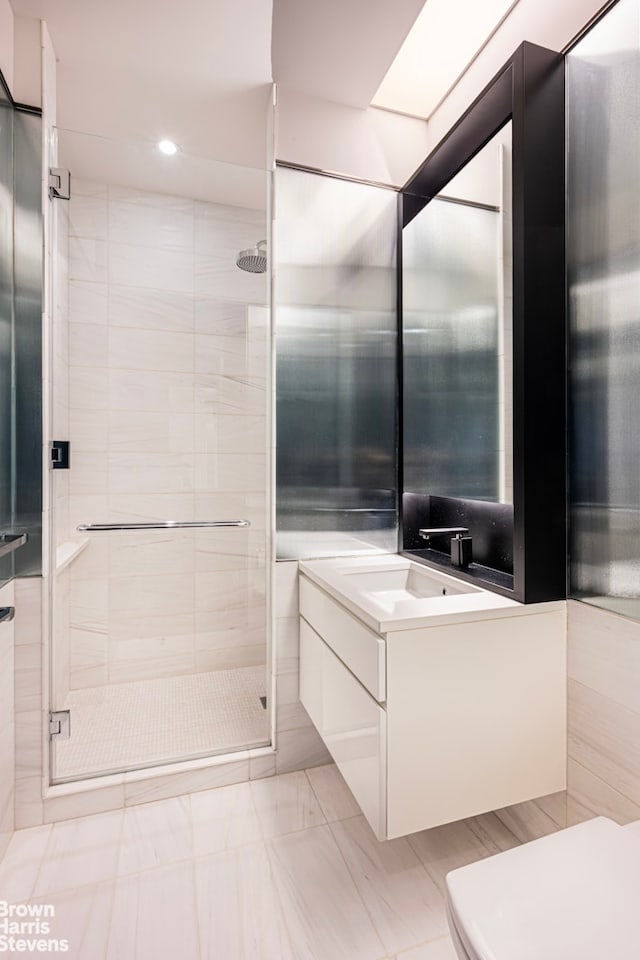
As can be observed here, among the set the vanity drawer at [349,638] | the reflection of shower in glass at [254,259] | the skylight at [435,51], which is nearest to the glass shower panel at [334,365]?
the reflection of shower in glass at [254,259]

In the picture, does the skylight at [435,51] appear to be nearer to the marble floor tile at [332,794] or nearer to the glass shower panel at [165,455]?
the glass shower panel at [165,455]

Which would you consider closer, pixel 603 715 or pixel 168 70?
pixel 603 715

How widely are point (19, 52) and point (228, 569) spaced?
6.45 feet

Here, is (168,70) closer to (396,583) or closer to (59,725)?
(396,583)

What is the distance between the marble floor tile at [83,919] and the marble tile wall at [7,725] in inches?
11.4

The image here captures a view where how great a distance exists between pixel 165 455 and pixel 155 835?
1.37m

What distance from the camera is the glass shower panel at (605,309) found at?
1123 millimetres

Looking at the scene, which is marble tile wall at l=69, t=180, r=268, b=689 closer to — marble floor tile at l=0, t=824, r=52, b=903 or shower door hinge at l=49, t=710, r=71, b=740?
shower door hinge at l=49, t=710, r=71, b=740

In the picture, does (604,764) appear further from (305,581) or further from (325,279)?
(325,279)

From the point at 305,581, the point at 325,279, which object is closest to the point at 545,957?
the point at 305,581

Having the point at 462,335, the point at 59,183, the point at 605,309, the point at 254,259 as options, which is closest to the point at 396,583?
the point at 462,335

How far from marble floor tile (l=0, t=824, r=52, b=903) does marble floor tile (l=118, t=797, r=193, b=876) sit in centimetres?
24

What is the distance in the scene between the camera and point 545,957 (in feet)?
2.23

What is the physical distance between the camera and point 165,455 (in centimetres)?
203
